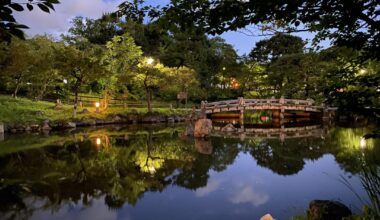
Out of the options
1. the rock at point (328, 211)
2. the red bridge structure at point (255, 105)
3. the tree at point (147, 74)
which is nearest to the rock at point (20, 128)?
the tree at point (147, 74)

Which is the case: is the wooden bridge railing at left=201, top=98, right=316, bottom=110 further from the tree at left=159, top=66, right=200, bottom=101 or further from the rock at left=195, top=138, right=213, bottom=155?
the rock at left=195, top=138, right=213, bottom=155

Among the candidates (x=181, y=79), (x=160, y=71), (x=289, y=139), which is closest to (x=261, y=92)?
(x=181, y=79)

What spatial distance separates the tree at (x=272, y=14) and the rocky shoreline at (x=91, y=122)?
19.9m

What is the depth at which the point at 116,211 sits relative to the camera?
705 centimetres

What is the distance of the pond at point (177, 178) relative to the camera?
706cm

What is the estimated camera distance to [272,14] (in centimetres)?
284

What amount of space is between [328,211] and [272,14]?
345 centimetres

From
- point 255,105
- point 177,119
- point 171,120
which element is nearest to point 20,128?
point 171,120

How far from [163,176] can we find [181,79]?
20.7 metres

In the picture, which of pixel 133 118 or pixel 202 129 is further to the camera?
pixel 133 118

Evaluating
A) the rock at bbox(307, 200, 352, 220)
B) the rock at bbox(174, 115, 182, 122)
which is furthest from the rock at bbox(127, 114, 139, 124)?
the rock at bbox(307, 200, 352, 220)

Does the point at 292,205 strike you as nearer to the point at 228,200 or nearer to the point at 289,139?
the point at 228,200

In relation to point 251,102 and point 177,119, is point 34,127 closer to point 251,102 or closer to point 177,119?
point 177,119

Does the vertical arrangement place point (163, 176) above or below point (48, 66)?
below
